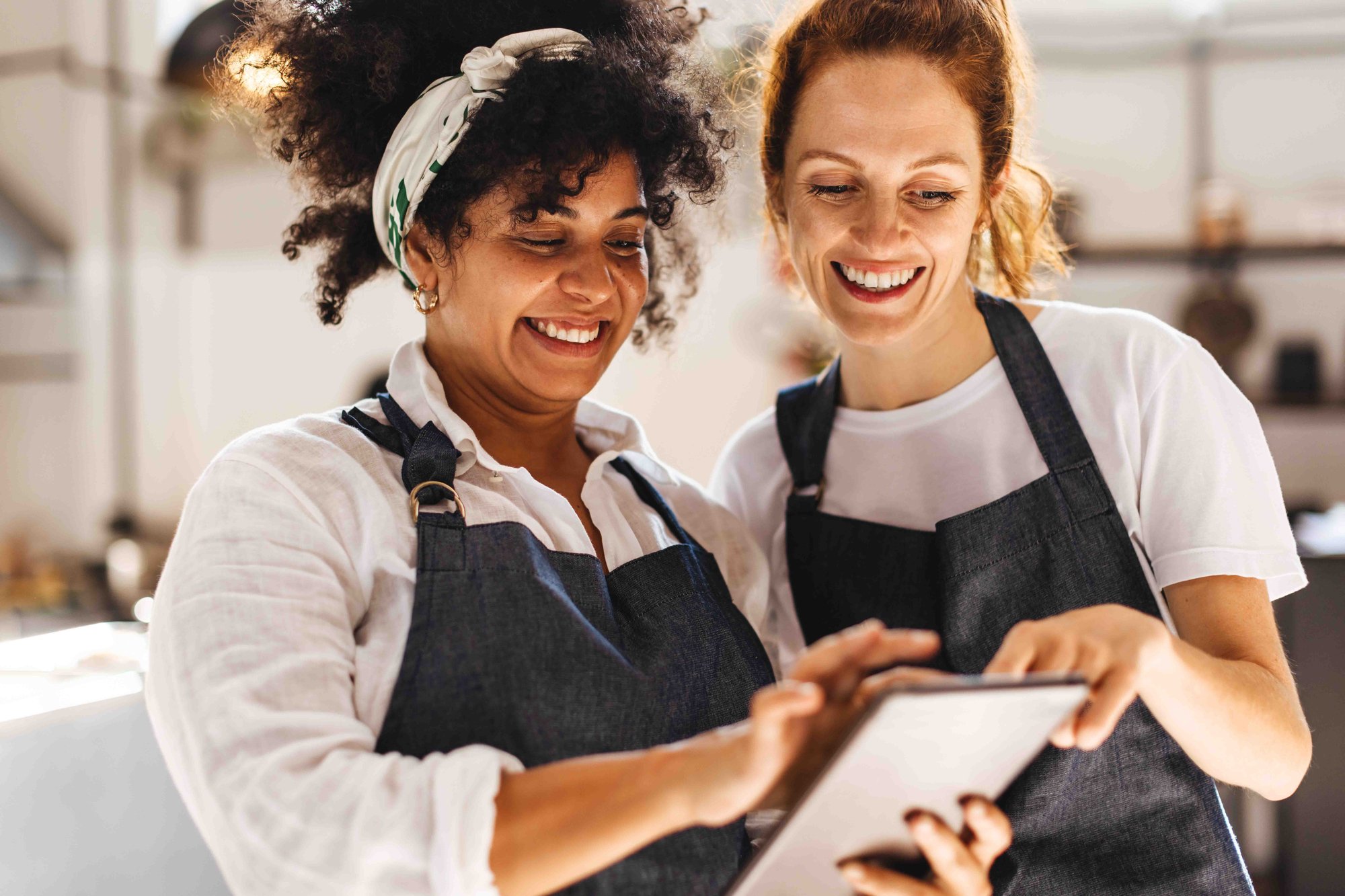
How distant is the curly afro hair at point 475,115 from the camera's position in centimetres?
137

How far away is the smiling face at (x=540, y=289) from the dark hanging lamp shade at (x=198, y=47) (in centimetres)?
215

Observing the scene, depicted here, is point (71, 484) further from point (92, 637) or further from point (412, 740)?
point (412, 740)

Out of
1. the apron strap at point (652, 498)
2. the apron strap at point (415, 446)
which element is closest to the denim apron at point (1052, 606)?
the apron strap at point (652, 498)

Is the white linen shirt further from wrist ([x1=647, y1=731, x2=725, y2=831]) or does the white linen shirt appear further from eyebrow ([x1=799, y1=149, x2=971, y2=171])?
eyebrow ([x1=799, y1=149, x2=971, y2=171])

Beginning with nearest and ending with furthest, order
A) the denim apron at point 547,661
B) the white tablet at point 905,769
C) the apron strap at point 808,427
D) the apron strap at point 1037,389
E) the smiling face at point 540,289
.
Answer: the white tablet at point 905,769
the denim apron at point 547,661
the smiling face at point 540,289
the apron strap at point 1037,389
the apron strap at point 808,427

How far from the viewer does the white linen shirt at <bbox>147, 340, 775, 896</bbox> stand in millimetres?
964

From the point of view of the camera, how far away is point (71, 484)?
5.01 meters

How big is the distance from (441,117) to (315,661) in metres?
0.68

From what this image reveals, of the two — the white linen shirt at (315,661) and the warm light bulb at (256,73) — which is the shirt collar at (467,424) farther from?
the warm light bulb at (256,73)

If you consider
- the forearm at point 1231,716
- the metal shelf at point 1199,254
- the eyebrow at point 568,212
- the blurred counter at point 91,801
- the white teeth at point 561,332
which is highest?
the metal shelf at point 1199,254

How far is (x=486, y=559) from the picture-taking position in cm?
124

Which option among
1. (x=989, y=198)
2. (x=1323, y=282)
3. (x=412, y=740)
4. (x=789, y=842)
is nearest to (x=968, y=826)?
(x=789, y=842)

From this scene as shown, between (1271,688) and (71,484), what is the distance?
4990 millimetres

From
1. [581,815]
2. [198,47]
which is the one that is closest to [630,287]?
[581,815]
